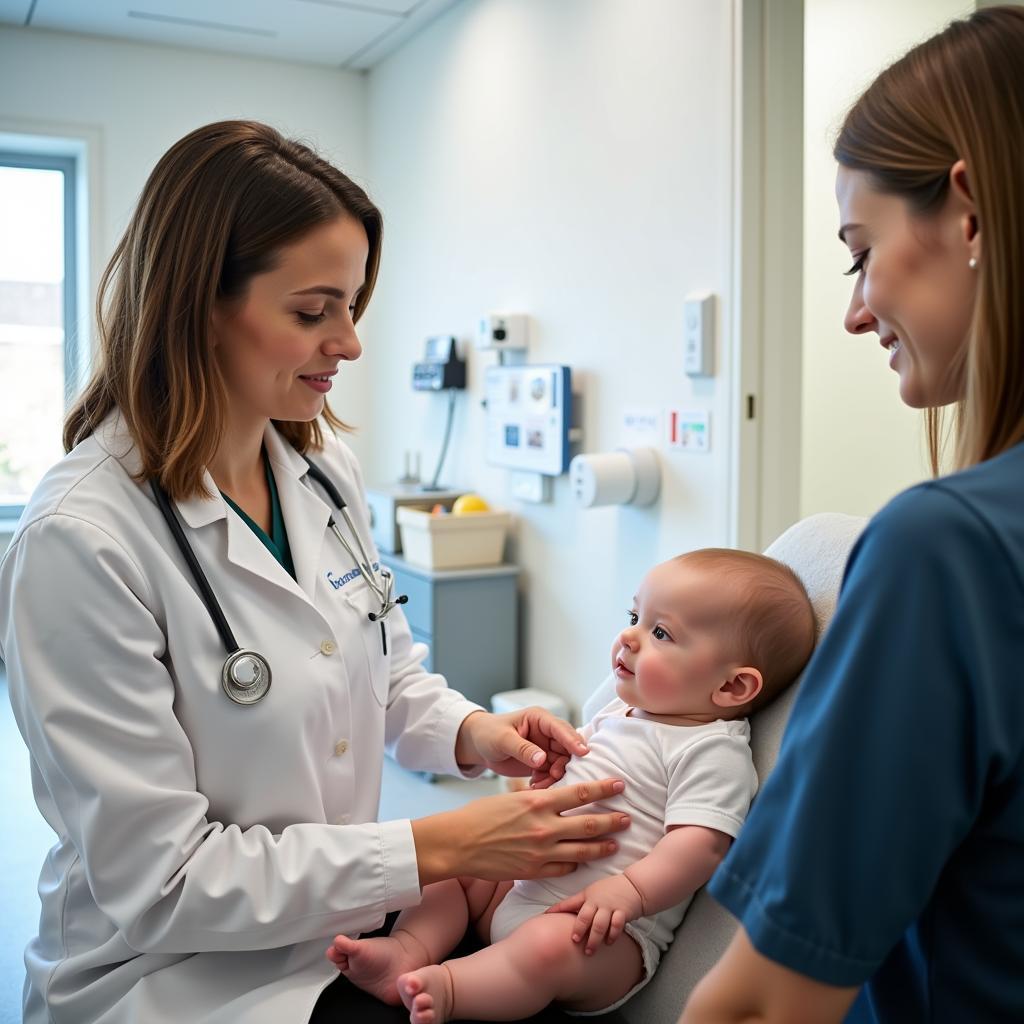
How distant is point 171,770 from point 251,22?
13.1 feet

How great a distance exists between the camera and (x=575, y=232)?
3.46 meters

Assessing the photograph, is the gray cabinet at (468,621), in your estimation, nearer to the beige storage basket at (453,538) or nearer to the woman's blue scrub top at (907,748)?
the beige storage basket at (453,538)

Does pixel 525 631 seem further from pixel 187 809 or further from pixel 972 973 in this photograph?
pixel 972 973

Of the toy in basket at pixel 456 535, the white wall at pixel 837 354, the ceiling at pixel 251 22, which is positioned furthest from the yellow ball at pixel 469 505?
the ceiling at pixel 251 22

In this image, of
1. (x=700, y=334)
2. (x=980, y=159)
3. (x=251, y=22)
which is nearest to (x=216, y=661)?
(x=980, y=159)

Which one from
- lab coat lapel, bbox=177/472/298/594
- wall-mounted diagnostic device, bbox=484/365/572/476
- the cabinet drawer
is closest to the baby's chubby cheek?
lab coat lapel, bbox=177/472/298/594

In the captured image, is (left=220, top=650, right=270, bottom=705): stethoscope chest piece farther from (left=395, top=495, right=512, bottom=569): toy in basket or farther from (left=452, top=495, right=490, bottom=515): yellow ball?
(left=452, top=495, right=490, bottom=515): yellow ball

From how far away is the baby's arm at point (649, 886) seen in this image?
1.13 metres

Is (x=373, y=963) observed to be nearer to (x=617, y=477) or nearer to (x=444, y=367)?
(x=617, y=477)

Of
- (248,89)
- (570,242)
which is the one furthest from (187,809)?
(248,89)

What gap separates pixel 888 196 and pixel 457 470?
3.61 metres

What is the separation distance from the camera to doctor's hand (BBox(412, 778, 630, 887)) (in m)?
1.21

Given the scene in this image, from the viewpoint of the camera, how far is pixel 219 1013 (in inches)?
44.8

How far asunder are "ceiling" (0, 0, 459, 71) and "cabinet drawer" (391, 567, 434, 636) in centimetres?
230
